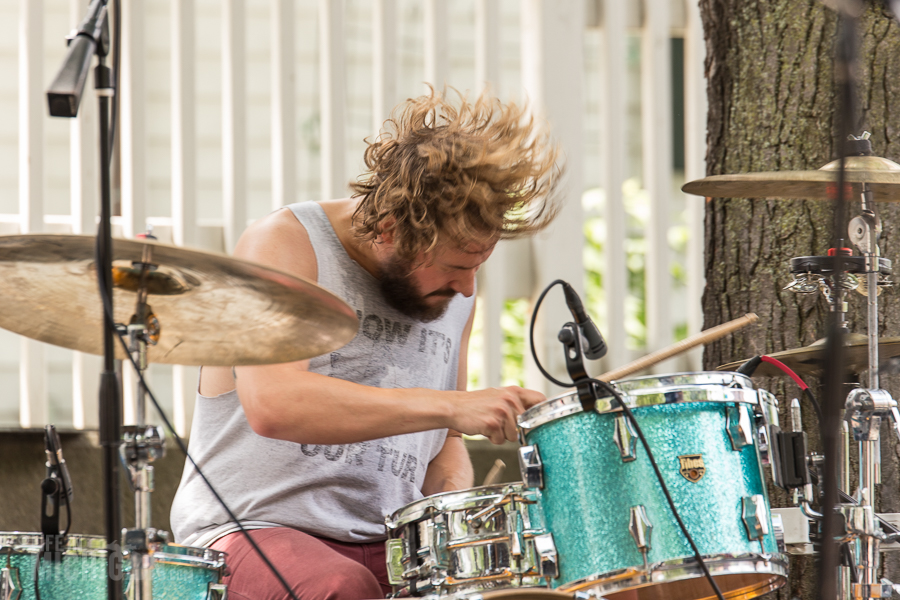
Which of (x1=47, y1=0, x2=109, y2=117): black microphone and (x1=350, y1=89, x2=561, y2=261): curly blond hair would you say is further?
(x1=350, y1=89, x2=561, y2=261): curly blond hair

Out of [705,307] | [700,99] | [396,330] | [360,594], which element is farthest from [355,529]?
[700,99]

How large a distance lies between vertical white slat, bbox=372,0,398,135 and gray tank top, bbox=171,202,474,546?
4.50 feet

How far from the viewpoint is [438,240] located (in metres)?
1.96

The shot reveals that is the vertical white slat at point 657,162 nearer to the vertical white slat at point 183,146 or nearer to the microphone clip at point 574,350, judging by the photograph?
the vertical white slat at point 183,146

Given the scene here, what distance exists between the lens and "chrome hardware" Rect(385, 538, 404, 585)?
1.81 m

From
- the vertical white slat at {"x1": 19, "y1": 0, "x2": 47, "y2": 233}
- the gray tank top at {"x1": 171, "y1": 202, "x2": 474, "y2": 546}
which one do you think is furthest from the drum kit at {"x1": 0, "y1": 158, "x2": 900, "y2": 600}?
the vertical white slat at {"x1": 19, "y1": 0, "x2": 47, "y2": 233}

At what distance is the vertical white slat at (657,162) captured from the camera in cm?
364

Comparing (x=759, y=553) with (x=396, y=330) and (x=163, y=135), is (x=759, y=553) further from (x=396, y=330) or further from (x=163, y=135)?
(x=163, y=135)

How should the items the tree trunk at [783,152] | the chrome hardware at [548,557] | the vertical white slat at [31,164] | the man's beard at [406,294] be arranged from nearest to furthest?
1. the chrome hardware at [548,557]
2. the man's beard at [406,294]
3. the tree trunk at [783,152]
4. the vertical white slat at [31,164]

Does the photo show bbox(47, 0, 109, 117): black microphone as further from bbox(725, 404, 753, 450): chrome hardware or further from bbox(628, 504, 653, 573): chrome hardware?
bbox(725, 404, 753, 450): chrome hardware

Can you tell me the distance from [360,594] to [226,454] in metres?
0.47

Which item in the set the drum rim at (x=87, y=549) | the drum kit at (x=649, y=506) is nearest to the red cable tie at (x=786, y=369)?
the drum kit at (x=649, y=506)

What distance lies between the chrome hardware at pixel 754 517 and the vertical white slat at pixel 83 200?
2.34 metres

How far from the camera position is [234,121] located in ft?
11.0
